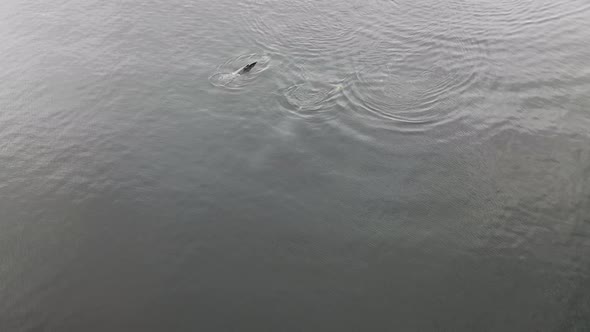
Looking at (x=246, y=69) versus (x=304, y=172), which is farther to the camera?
(x=246, y=69)

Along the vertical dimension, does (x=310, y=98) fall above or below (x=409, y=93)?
below

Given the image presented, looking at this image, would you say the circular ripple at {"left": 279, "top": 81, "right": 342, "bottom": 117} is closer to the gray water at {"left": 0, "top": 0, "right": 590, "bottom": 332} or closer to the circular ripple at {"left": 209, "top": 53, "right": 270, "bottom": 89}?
the gray water at {"left": 0, "top": 0, "right": 590, "bottom": 332}

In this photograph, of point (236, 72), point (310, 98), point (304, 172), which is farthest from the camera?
point (236, 72)

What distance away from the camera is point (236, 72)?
86.8 ft

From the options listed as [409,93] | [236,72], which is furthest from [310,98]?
[409,93]

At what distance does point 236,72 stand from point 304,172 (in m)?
9.36

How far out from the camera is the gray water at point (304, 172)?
16078mm

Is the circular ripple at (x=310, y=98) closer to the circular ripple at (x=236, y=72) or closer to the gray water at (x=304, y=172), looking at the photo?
the gray water at (x=304, y=172)

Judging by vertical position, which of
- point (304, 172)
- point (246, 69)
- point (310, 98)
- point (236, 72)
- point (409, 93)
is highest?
point (409, 93)

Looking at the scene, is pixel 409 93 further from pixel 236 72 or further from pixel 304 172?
pixel 236 72

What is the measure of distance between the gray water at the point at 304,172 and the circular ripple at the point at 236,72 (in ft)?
0.88

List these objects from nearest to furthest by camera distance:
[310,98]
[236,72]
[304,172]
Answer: [304,172], [310,98], [236,72]

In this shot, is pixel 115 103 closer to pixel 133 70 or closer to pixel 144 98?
pixel 144 98

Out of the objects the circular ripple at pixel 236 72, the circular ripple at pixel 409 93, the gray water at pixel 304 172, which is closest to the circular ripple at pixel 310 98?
the gray water at pixel 304 172
